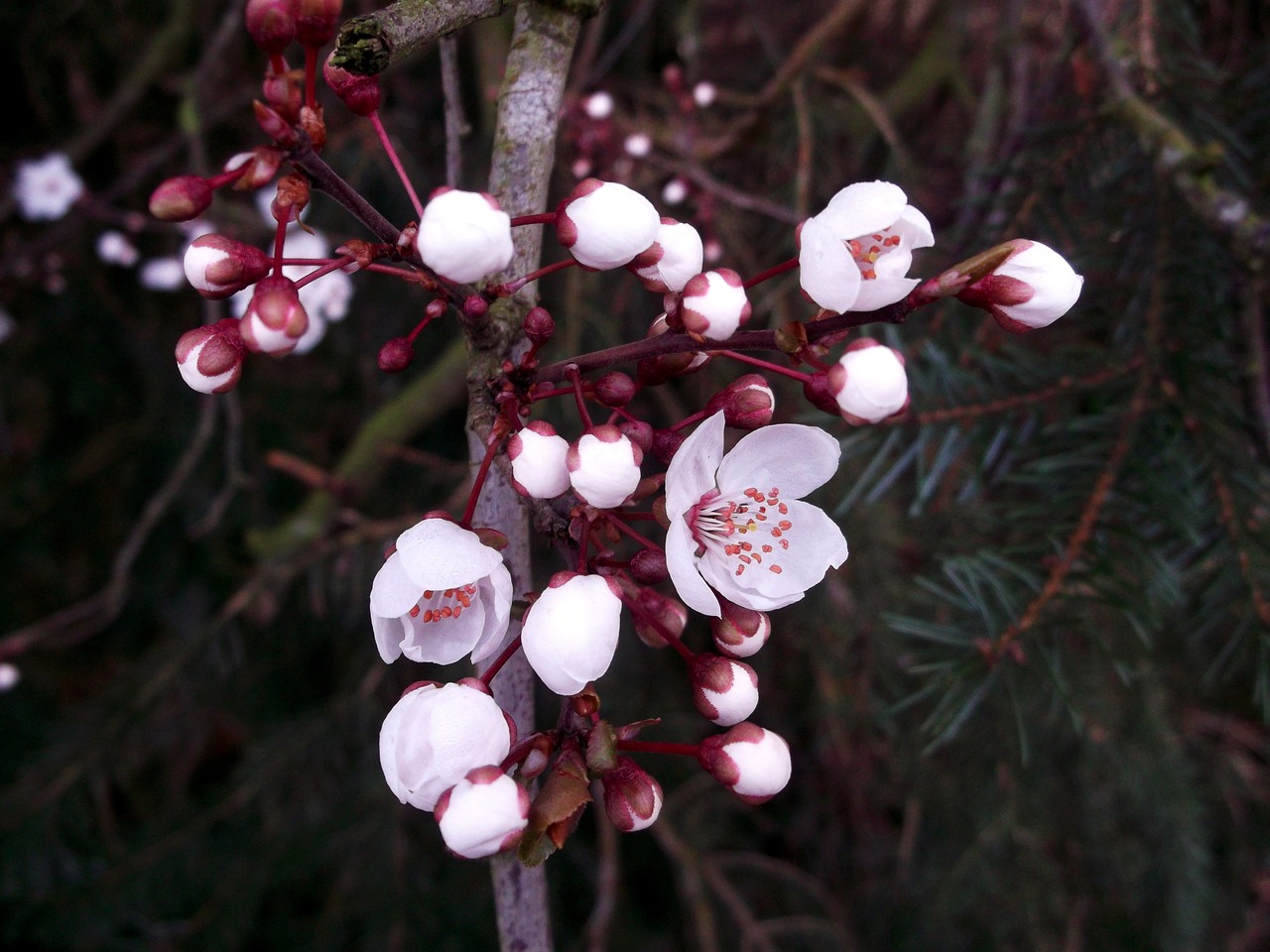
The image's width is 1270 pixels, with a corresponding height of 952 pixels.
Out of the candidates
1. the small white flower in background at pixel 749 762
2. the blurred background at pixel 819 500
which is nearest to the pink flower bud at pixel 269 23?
the small white flower in background at pixel 749 762

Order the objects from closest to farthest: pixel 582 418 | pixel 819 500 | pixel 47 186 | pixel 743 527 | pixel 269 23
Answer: pixel 269 23 < pixel 582 418 < pixel 743 527 < pixel 819 500 < pixel 47 186

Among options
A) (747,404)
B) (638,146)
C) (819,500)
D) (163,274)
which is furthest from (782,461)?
(163,274)

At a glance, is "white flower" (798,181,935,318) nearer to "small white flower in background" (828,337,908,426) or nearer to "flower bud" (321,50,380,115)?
"small white flower in background" (828,337,908,426)

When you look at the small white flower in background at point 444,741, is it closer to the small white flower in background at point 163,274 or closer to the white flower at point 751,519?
the white flower at point 751,519

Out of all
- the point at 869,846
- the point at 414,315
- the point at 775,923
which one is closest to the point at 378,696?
the point at 414,315

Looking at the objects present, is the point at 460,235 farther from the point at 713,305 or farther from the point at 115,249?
Result: the point at 115,249

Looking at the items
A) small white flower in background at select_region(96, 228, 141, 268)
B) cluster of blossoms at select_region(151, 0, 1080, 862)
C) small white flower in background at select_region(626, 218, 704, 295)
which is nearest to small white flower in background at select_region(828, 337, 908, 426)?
cluster of blossoms at select_region(151, 0, 1080, 862)
